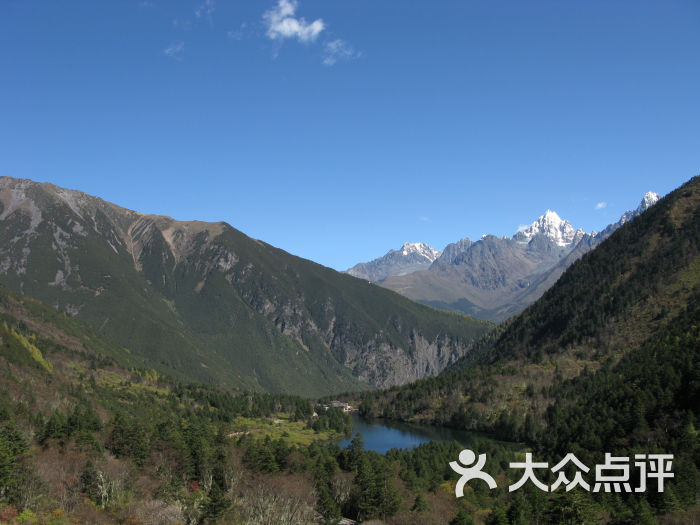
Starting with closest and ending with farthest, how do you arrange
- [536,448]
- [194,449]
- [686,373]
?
[194,449], [686,373], [536,448]

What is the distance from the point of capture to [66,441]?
11288 centimetres

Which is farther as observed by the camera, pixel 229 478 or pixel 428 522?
pixel 229 478

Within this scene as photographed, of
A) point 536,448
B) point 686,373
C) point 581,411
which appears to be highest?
point 686,373

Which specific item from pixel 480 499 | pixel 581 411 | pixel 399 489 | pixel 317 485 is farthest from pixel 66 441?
pixel 581 411

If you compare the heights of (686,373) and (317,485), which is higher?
(686,373)

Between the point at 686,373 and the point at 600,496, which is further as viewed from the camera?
the point at 686,373

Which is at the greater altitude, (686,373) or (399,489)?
(686,373)

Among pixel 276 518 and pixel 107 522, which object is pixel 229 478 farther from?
pixel 107 522

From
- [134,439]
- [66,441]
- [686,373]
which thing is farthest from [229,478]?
[686,373]

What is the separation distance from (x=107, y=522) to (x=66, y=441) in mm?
46645

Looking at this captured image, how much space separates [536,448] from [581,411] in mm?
20739

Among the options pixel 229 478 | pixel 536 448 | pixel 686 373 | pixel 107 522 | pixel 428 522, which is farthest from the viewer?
pixel 536 448

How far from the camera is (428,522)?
96.4m

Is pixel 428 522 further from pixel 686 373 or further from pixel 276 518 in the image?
pixel 686 373
